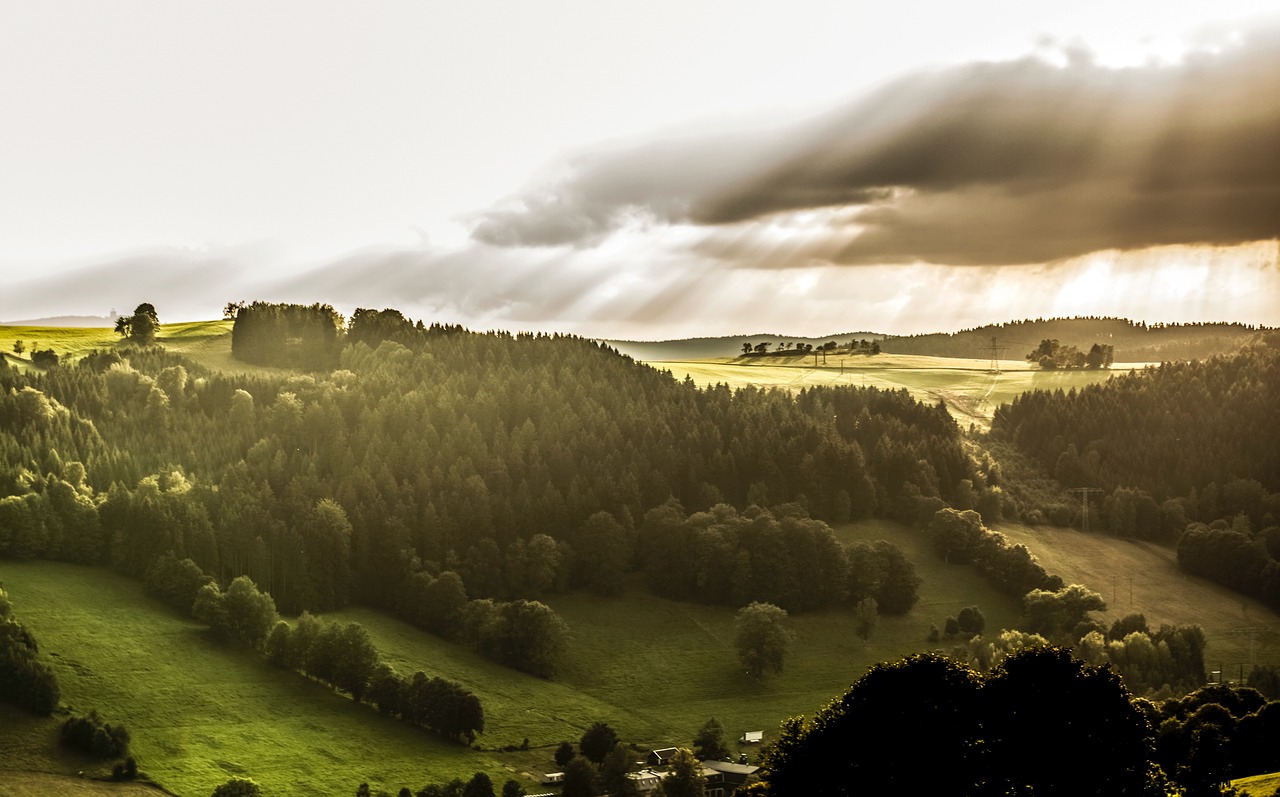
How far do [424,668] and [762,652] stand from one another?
46364 millimetres

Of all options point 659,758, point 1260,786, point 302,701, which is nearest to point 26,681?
point 302,701

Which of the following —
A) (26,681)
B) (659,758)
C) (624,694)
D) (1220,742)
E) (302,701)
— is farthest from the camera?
(624,694)

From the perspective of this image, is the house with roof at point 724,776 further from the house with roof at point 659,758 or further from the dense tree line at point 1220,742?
the dense tree line at point 1220,742

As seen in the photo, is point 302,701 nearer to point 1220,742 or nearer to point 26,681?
point 26,681

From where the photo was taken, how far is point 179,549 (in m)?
199

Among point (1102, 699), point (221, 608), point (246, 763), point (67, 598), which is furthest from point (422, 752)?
point (1102, 699)

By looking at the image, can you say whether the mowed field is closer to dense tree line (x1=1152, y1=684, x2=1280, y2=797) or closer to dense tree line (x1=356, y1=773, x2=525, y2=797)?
dense tree line (x1=356, y1=773, x2=525, y2=797)

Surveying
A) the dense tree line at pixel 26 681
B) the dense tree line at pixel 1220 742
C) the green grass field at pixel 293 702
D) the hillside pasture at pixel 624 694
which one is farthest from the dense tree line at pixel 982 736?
the dense tree line at pixel 26 681

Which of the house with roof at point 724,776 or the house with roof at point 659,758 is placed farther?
the house with roof at point 659,758

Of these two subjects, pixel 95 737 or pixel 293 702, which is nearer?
pixel 95 737

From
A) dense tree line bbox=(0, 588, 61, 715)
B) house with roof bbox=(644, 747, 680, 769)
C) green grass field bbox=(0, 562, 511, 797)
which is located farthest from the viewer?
house with roof bbox=(644, 747, 680, 769)

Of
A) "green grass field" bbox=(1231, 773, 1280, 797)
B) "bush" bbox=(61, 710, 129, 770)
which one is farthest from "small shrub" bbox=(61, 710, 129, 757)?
"green grass field" bbox=(1231, 773, 1280, 797)

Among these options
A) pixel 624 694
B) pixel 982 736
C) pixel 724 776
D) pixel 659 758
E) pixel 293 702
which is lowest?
pixel 724 776

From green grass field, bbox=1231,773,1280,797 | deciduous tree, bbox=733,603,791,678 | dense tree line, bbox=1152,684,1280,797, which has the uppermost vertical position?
green grass field, bbox=1231,773,1280,797
